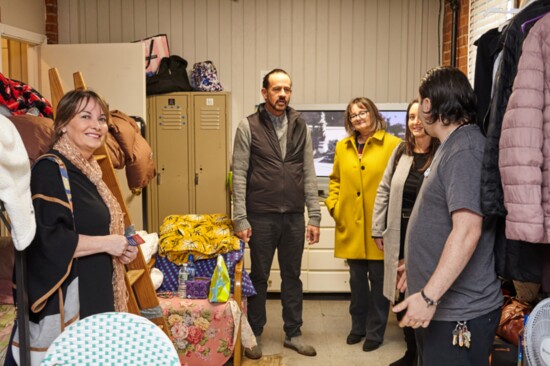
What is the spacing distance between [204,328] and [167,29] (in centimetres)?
281

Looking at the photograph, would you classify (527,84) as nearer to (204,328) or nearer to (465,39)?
(204,328)

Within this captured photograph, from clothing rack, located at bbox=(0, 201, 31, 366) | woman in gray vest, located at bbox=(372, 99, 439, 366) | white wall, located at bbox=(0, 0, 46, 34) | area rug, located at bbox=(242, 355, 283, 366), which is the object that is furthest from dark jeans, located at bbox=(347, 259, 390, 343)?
white wall, located at bbox=(0, 0, 46, 34)

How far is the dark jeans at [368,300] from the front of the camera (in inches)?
135

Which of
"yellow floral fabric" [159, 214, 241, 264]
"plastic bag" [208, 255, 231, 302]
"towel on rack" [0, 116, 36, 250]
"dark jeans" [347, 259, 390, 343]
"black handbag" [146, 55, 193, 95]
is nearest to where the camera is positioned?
A: "towel on rack" [0, 116, 36, 250]

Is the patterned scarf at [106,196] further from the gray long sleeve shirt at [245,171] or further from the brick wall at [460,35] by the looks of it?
the brick wall at [460,35]

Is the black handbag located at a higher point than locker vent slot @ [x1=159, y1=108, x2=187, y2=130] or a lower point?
higher

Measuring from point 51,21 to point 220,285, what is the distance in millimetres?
3047

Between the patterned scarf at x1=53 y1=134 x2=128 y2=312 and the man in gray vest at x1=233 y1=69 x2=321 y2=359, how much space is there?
1.18m

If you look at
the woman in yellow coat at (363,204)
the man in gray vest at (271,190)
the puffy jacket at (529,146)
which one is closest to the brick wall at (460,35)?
the woman in yellow coat at (363,204)

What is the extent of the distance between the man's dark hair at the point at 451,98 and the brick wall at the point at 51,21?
12.9ft

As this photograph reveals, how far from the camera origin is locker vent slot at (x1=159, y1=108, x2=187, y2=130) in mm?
4555

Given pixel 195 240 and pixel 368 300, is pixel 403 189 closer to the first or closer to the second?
pixel 368 300

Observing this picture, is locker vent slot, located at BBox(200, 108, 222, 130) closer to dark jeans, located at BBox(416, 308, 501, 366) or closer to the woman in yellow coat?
the woman in yellow coat

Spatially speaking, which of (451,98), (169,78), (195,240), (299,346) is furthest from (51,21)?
(451,98)
